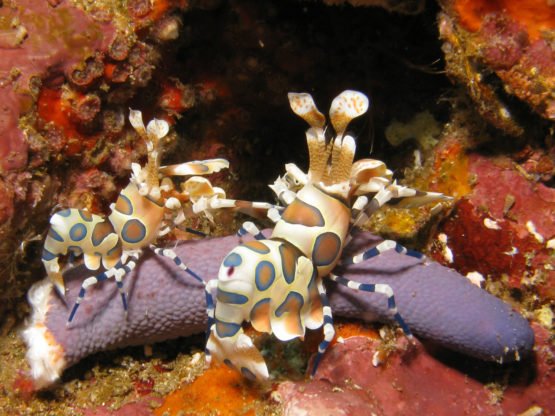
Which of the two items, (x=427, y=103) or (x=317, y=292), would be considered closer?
(x=317, y=292)

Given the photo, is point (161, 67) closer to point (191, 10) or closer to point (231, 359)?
point (191, 10)

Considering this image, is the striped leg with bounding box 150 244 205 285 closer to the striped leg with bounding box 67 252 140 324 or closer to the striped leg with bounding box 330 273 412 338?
the striped leg with bounding box 67 252 140 324

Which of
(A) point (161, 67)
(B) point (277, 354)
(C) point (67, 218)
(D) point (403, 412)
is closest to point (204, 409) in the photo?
(B) point (277, 354)

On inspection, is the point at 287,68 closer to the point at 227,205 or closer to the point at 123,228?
the point at 227,205

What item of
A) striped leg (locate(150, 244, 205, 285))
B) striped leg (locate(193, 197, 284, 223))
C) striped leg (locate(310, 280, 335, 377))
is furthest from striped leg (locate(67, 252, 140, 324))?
striped leg (locate(310, 280, 335, 377))

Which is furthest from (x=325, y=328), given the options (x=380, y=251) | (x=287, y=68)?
(x=287, y=68)

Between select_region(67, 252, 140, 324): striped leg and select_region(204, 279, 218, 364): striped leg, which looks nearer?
select_region(204, 279, 218, 364): striped leg

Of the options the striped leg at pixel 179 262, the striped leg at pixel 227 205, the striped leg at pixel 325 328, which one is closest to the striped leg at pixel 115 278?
the striped leg at pixel 179 262

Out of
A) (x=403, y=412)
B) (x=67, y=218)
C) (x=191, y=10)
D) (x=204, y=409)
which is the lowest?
(x=204, y=409)
